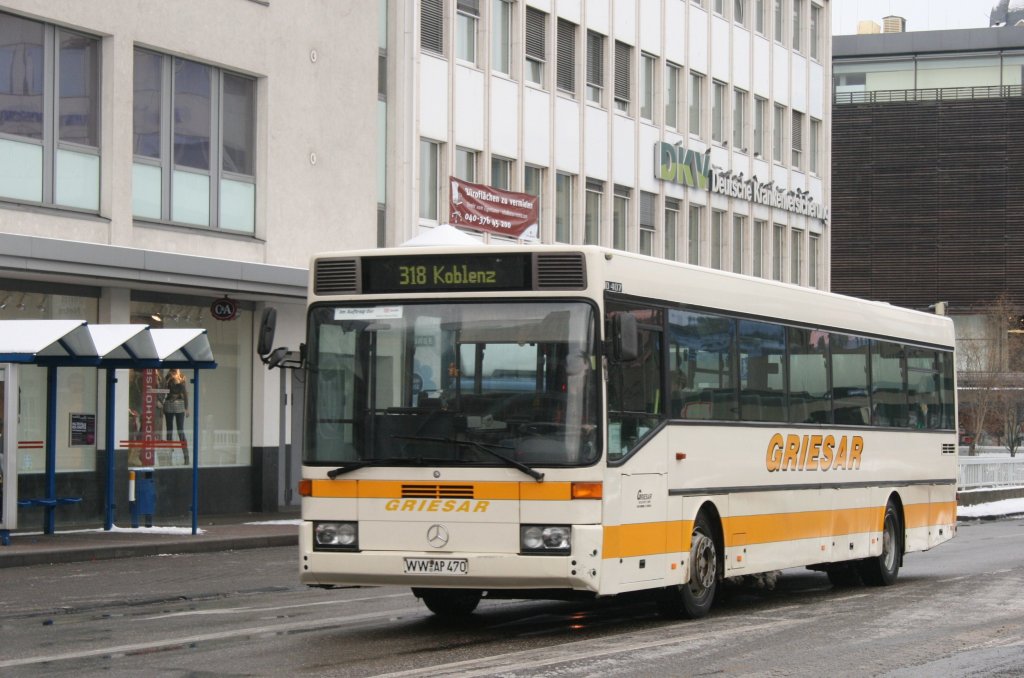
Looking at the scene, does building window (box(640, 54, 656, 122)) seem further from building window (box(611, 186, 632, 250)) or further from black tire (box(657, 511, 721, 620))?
black tire (box(657, 511, 721, 620))

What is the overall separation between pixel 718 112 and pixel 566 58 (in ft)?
28.6

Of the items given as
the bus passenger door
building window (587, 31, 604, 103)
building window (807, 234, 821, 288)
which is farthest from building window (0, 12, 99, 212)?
building window (807, 234, 821, 288)

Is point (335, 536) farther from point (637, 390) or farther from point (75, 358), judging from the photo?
point (75, 358)

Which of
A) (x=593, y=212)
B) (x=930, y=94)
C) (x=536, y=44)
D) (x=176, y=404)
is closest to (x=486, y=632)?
(x=176, y=404)

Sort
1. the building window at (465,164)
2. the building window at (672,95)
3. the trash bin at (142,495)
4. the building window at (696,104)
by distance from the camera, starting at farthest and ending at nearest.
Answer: the building window at (696,104) → the building window at (672,95) → the building window at (465,164) → the trash bin at (142,495)

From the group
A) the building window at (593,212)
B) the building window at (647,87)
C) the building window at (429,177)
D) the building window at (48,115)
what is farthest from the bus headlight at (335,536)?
the building window at (647,87)

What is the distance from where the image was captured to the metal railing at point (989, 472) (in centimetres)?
4317

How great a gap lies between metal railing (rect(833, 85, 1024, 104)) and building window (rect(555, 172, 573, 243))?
142 ft

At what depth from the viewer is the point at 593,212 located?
42.4m

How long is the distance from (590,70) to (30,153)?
1848cm

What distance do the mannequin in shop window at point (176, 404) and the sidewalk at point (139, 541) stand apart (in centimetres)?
179

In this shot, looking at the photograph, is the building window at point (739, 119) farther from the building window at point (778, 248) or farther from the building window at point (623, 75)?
the building window at point (623, 75)

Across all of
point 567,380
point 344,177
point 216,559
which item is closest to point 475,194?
point 344,177

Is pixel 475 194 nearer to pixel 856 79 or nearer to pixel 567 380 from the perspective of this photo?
pixel 567 380
